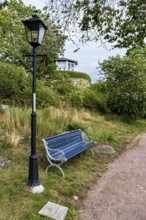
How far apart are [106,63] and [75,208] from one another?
481 inches

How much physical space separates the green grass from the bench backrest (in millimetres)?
448

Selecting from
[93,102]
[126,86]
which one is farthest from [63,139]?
[93,102]

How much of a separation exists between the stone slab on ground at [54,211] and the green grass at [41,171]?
9cm

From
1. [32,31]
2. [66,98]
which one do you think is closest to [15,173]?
[32,31]

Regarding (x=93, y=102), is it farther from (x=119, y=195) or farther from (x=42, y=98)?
(x=119, y=195)

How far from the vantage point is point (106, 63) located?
14773 millimetres

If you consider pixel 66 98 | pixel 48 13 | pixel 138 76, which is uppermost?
pixel 48 13

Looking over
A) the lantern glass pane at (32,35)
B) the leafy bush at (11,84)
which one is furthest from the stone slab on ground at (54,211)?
the leafy bush at (11,84)

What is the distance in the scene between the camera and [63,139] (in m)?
5.73

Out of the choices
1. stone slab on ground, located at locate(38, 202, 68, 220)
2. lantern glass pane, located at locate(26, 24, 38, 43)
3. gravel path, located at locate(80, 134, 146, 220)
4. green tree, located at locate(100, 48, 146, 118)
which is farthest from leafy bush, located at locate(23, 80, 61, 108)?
stone slab on ground, located at locate(38, 202, 68, 220)

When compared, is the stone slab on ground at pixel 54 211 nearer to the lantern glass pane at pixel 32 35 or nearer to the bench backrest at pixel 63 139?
the bench backrest at pixel 63 139

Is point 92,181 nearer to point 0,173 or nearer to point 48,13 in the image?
point 0,173

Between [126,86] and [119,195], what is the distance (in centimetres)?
1009

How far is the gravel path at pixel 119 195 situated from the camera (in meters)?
3.51
